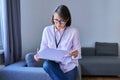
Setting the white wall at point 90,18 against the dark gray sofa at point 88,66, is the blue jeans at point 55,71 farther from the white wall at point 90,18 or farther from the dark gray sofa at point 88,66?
the white wall at point 90,18

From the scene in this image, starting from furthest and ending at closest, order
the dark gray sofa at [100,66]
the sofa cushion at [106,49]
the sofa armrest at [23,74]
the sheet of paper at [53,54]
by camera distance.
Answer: the sofa cushion at [106,49]
the dark gray sofa at [100,66]
the sofa armrest at [23,74]
the sheet of paper at [53,54]

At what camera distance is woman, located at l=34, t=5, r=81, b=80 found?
5.70 ft

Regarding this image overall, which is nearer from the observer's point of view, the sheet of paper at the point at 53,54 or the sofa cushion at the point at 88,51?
the sheet of paper at the point at 53,54

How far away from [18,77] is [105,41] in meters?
2.49

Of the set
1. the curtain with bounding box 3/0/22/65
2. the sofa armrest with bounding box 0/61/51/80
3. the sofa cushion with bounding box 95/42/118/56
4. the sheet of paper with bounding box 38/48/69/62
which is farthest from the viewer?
the sofa cushion with bounding box 95/42/118/56

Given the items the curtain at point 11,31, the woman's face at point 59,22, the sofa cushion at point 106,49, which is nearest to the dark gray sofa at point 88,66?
the sofa cushion at point 106,49

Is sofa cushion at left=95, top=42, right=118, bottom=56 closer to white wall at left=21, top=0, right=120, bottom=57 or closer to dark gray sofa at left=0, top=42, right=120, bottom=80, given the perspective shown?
dark gray sofa at left=0, top=42, right=120, bottom=80

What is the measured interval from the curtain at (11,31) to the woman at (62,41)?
183 centimetres

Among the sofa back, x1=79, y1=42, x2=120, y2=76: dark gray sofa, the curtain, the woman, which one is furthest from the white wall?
the woman

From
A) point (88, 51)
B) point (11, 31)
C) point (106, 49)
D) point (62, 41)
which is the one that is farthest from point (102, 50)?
point (62, 41)

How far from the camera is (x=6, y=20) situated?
3.45m

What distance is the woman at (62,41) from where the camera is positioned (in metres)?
1.74

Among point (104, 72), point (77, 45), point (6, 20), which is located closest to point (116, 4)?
point (104, 72)

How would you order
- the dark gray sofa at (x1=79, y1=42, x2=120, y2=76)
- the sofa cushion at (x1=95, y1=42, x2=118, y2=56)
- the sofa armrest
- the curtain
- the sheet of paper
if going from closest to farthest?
the sheet of paper, the sofa armrest, the curtain, the dark gray sofa at (x1=79, y1=42, x2=120, y2=76), the sofa cushion at (x1=95, y1=42, x2=118, y2=56)
